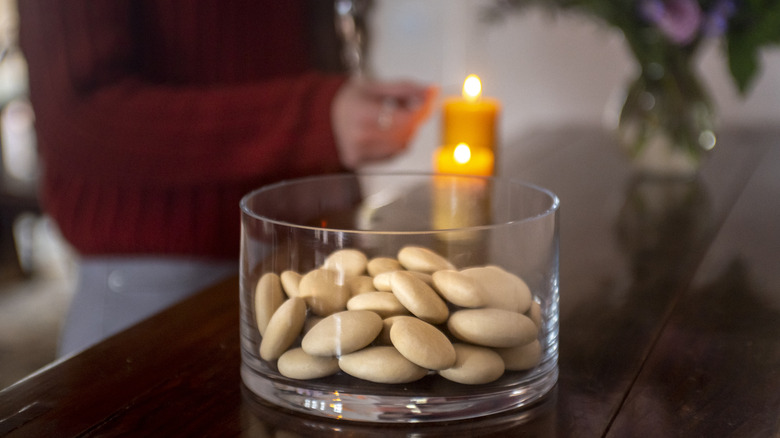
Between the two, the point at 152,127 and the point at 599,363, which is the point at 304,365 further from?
the point at 152,127

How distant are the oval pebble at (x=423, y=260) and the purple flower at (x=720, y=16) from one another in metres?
0.68

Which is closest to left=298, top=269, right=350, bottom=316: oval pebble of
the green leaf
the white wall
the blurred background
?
the green leaf

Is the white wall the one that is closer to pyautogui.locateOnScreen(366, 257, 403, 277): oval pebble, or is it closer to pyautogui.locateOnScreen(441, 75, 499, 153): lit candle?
pyautogui.locateOnScreen(441, 75, 499, 153): lit candle

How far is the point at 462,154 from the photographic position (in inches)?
33.7

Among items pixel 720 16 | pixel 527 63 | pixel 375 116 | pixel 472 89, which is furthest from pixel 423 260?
pixel 527 63

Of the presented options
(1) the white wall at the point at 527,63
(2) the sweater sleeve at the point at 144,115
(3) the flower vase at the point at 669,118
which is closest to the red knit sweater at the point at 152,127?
(2) the sweater sleeve at the point at 144,115

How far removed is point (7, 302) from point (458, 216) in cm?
200

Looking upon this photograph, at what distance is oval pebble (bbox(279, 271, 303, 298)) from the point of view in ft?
1.20

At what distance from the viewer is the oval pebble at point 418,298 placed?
1.16 feet

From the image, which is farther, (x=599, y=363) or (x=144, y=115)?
(x=144, y=115)

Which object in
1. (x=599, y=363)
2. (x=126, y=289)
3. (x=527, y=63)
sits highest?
(x=527, y=63)

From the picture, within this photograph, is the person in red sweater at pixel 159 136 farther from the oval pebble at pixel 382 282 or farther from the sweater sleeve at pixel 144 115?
the oval pebble at pixel 382 282

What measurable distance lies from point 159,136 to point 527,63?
41.3 inches

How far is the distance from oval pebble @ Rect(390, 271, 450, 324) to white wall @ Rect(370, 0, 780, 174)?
1.13 m
